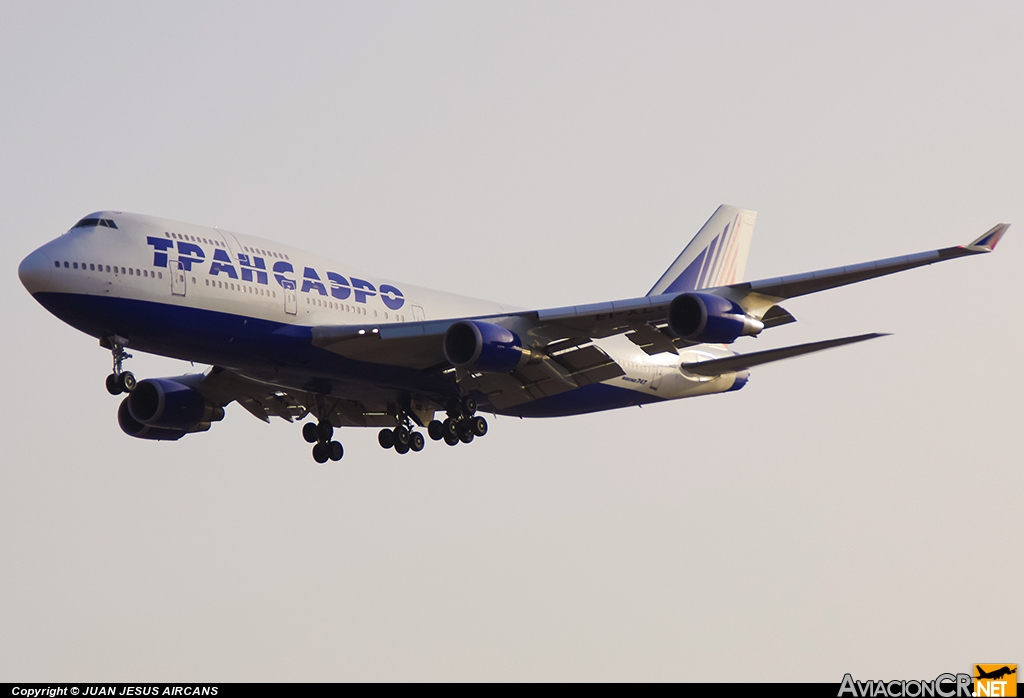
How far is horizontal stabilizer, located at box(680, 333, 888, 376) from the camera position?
3435 cm

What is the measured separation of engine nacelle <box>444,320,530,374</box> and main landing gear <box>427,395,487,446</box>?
373 centimetres

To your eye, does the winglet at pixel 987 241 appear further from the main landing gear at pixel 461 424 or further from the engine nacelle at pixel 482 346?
the main landing gear at pixel 461 424

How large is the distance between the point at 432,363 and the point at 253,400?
773 centimetres

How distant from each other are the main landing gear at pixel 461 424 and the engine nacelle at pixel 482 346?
147 inches

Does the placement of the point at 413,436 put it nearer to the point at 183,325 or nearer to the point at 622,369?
the point at 622,369

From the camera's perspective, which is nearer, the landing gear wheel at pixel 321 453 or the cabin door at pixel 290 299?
the cabin door at pixel 290 299

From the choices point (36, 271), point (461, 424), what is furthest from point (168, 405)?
point (36, 271)

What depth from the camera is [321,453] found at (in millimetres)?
39969

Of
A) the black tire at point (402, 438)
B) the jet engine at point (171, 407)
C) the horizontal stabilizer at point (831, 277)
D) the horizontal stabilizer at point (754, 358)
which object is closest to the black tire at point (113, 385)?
the jet engine at point (171, 407)

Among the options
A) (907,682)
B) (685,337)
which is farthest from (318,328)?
(907,682)

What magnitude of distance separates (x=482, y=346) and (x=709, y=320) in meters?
5.59

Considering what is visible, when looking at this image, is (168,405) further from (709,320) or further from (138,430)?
(709,320)

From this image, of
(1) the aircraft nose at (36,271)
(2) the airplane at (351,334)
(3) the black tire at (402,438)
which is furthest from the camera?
(3) the black tire at (402,438)

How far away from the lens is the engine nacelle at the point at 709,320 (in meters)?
31.4
